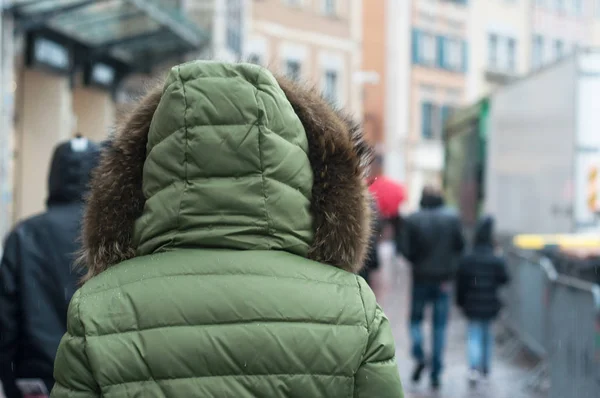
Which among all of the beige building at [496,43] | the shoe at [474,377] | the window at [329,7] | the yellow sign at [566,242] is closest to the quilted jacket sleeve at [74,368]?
the shoe at [474,377]

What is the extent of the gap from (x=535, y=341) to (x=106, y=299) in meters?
8.34

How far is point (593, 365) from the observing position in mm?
6824

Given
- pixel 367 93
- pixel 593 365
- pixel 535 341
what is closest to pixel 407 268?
pixel 535 341

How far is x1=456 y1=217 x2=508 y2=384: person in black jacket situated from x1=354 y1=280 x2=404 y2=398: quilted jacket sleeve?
7.41 m

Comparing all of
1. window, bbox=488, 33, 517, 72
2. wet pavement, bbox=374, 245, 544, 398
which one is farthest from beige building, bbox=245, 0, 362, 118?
wet pavement, bbox=374, 245, 544, 398

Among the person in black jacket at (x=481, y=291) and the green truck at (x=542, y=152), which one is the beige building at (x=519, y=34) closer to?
the green truck at (x=542, y=152)

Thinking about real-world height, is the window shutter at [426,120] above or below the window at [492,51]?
below

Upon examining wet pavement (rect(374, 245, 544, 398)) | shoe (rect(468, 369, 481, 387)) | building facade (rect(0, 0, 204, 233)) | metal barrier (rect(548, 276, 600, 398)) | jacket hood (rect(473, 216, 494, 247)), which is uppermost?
building facade (rect(0, 0, 204, 233))

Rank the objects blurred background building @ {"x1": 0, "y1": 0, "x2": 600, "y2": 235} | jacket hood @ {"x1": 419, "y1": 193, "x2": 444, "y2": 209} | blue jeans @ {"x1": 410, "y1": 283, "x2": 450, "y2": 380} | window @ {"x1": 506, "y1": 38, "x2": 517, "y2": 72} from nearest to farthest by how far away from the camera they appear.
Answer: blue jeans @ {"x1": 410, "y1": 283, "x2": 450, "y2": 380} < jacket hood @ {"x1": 419, "y1": 193, "x2": 444, "y2": 209} < blurred background building @ {"x1": 0, "y1": 0, "x2": 600, "y2": 235} < window @ {"x1": 506, "y1": 38, "x2": 517, "y2": 72}

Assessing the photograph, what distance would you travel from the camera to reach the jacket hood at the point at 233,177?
2414 millimetres

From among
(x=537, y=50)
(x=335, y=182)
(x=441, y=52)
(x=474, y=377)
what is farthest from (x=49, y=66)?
(x=537, y=50)

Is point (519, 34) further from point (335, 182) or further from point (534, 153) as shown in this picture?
point (335, 182)

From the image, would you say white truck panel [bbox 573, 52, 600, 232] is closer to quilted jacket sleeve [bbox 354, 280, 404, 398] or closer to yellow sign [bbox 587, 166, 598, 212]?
yellow sign [bbox 587, 166, 598, 212]

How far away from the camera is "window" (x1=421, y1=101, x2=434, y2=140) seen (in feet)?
148
